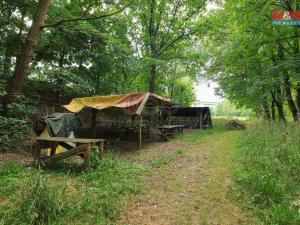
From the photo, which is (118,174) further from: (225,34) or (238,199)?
(225,34)

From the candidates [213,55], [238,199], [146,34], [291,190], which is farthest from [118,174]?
[213,55]

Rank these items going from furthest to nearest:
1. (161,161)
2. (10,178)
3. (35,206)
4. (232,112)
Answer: (232,112), (161,161), (10,178), (35,206)

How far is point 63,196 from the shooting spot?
124 inches

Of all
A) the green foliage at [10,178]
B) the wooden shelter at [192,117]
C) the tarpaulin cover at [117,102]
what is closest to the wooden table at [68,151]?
the green foliage at [10,178]

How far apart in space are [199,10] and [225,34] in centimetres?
263

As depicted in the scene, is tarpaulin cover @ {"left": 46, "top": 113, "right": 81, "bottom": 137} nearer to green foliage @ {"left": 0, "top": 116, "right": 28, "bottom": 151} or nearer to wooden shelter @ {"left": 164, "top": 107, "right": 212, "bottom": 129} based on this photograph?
green foliage @ {"left": 0, "top": 116, "right": 28, "bottom": 151}

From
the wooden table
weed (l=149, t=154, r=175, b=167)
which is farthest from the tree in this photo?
the wooden table

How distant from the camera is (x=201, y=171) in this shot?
5152mm

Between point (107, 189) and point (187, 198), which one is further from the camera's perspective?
point (107, 189)

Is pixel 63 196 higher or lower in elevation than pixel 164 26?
lower

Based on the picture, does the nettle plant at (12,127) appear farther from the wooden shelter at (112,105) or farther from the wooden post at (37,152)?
the wooden shelter at (112,105)

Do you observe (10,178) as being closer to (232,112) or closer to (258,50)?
(258,50)

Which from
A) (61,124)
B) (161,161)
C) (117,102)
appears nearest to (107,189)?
(161,161)

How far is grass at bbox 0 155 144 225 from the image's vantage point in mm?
2609
